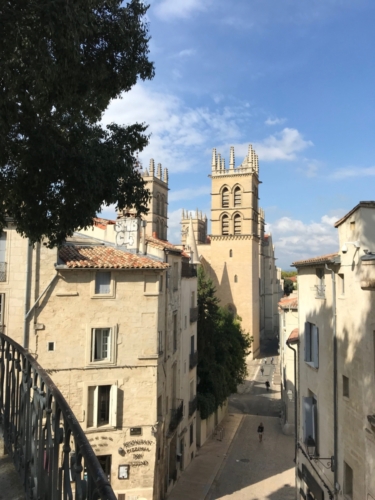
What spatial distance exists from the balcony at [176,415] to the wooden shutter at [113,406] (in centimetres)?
411

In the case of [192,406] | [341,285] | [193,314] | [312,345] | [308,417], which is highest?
[341,285]

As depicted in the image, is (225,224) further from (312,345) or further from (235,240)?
(312,345)

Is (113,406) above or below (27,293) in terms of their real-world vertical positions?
below

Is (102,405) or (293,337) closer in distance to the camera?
(102,405)

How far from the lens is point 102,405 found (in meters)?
17.6

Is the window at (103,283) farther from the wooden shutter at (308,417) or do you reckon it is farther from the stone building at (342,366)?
the wooden shutter at (308,417)

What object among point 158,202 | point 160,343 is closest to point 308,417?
point 160,343

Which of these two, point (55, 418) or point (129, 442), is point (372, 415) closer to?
point (55, 418)

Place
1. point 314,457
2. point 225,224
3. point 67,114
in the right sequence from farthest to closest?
1. point 225,224
2. point 314,457
3. point 67,114

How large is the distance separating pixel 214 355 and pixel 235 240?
32678mm

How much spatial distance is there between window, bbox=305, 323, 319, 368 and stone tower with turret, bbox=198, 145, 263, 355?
43.6 m

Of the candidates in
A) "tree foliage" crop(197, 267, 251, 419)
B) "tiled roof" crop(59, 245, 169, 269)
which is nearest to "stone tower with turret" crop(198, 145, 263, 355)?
"tree foliage" crop(197, 267, 251, 419)

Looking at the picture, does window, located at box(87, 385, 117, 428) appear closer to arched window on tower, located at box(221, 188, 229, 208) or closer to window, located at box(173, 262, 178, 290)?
window, located at box(173, 262, 178, 290)

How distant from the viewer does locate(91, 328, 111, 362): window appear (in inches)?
694
